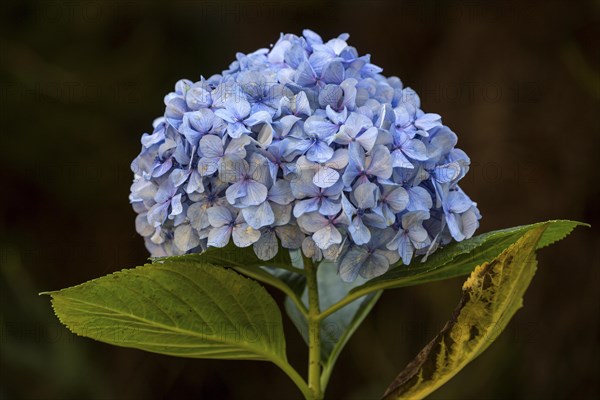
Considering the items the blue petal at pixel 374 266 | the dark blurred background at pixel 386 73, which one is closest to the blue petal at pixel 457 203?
the blue petal at pixel 374 266

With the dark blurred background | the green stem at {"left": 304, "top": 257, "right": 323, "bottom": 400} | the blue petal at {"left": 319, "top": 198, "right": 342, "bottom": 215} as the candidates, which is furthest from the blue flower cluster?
the dark blurred background

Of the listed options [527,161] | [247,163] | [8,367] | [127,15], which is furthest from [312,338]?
[127,15]

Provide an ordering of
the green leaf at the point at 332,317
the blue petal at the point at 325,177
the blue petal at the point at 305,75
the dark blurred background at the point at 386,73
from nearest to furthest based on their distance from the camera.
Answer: the blue petal at the point at 325,177 → the blue petal at the point at 305,75 → the green leaf at the point at 332,317 → the dark blurred background at the point at 386,73

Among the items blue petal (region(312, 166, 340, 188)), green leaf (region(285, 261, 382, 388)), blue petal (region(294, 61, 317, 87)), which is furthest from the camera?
green leaf (region(285, 261, 382, 388))

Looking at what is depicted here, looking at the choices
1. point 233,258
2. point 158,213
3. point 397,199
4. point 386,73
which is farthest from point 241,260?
point 386,73

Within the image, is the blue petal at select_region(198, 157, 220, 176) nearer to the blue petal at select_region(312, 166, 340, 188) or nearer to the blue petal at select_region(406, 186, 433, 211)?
the blue petal at select_region(312, 166, 340, 188)

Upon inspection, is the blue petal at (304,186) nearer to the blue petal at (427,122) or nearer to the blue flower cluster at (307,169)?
the blue flower cluster at (307,169)

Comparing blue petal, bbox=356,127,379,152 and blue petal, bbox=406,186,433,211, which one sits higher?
blue petal, bbox=356,127,379,152

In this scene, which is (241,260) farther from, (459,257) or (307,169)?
(459,257)
